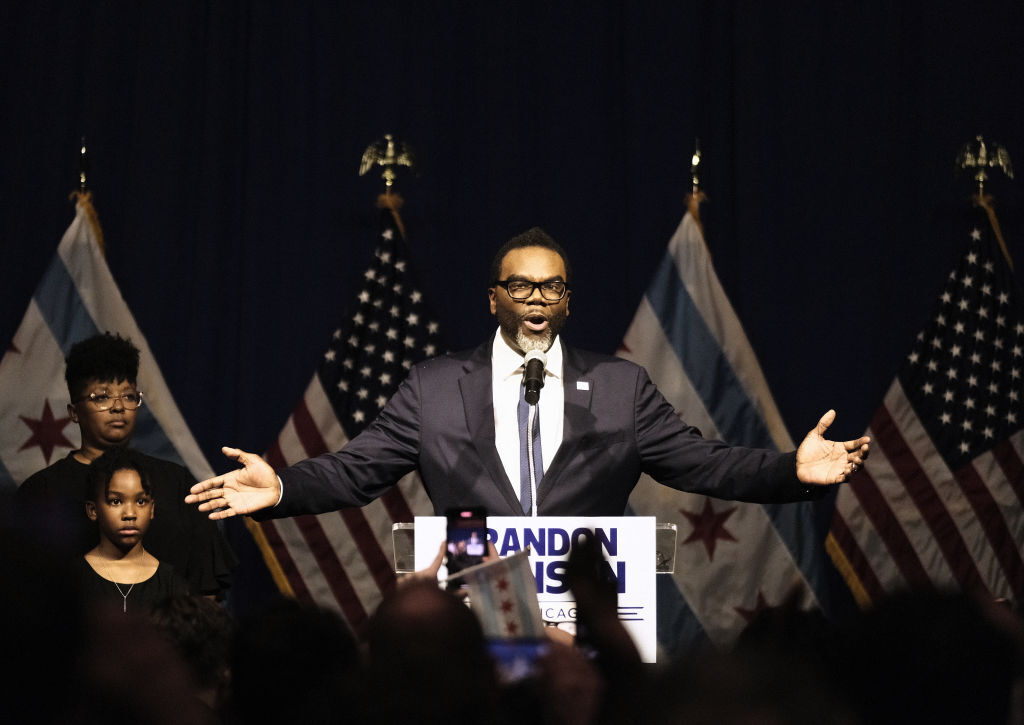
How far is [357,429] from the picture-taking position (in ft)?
20.1

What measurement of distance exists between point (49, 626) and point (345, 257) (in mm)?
5477

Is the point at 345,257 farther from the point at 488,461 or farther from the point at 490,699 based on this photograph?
the point at 490,699

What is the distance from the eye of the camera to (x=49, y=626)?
108cm

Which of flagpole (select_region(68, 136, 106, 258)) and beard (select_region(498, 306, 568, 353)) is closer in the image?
beard (select_region(498, 306, 568, 353))

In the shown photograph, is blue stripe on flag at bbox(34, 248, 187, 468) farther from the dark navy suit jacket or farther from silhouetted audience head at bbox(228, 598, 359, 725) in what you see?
silhouetted audience head at bbox(228, 598, 359, 725)

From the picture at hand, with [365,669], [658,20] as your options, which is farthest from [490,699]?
[658,20]

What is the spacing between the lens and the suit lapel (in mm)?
3498

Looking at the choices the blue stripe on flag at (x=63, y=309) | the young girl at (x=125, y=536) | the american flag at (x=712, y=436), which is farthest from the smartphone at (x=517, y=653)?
the blue stripe on flag at (x=63, y=309)

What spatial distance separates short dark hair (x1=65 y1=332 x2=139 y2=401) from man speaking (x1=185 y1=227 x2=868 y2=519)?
3.92ft

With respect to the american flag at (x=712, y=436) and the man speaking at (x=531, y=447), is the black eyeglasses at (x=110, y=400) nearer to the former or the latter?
the man speaking at (x=531, y=447)

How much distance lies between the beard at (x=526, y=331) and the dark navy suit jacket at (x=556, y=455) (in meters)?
0.08

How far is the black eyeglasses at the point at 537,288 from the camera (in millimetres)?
3781

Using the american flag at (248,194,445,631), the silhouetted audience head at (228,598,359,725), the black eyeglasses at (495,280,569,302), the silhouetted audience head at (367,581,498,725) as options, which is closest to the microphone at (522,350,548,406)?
the black eyeglasses at (495,280,569,302)

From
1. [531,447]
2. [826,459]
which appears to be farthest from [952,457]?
[531,447]
